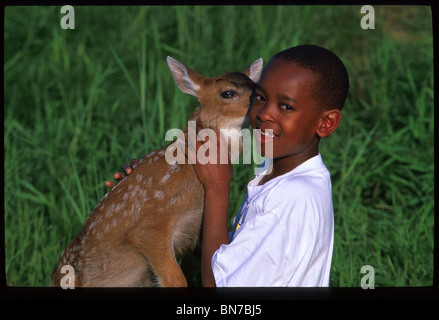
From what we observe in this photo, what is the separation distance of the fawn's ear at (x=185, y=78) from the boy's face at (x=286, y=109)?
2.80 feet

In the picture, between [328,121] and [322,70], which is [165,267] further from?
[322,70]

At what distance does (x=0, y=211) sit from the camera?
355cm

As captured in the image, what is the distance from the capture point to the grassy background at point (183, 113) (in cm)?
434

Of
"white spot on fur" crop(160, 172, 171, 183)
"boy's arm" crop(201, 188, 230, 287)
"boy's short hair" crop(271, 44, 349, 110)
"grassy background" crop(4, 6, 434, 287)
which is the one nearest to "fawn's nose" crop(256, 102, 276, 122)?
"boy's short hair" crop(271, 44, 349, 110)

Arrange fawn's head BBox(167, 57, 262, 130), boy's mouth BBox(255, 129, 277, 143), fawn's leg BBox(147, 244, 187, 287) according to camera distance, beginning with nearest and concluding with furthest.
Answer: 1. boy's mouth BBox(255, 129, 277, 143)
2. fawn's leg BBox(147, 244, 187, 287)
3. fawn's head BBox(167, 57, 262, 130)

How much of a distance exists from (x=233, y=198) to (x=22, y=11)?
3.18 metres

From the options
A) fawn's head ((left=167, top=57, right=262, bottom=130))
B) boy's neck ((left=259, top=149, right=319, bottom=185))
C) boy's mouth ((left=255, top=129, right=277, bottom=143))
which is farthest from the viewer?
fawn's head ((left=167, top=57, right=262, bottom=130))

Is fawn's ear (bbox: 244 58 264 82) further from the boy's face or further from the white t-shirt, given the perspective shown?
the white t-shirt

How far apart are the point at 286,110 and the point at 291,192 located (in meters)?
0.33

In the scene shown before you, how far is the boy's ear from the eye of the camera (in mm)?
2689

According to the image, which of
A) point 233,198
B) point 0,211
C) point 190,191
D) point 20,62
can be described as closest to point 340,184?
point 233,198

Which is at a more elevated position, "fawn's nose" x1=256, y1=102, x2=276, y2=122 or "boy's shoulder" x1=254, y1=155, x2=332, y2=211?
"fawn's nose" x1=256, y1=102, x2=276, y2=122

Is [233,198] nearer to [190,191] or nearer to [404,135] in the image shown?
[190,191]

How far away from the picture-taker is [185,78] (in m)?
3.51
